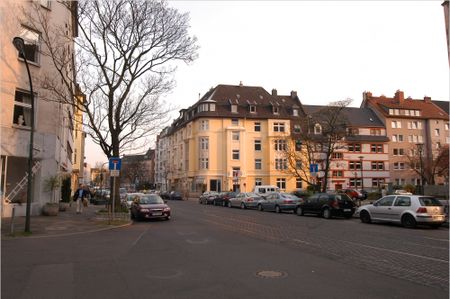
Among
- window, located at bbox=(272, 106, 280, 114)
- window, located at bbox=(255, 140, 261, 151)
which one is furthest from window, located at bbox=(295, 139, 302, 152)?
window, located at bbox=(272, 106, 280, 114)

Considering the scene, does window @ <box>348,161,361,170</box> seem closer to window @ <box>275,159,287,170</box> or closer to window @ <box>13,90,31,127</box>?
window @ <box>275,159,287,170</box>

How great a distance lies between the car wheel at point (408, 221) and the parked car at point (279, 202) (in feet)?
37.4

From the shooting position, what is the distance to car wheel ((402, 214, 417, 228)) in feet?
65.0

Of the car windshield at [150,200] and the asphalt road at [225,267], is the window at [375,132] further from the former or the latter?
the asphalt road at [225,267]

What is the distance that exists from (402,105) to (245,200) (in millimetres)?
58071

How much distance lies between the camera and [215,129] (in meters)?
70.8

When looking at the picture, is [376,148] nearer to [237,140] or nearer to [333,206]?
[237,140]

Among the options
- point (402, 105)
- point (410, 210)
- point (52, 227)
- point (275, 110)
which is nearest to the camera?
point (52, 227)

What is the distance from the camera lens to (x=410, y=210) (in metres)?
20.0

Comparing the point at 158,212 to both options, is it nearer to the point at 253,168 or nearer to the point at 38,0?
the point at 38,0

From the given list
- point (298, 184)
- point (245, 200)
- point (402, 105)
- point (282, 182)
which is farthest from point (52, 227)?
point (402, 105)

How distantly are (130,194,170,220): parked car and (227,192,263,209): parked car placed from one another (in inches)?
555

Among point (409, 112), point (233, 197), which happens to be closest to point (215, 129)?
point (233, 197)

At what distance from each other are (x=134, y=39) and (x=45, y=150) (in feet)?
27.6
